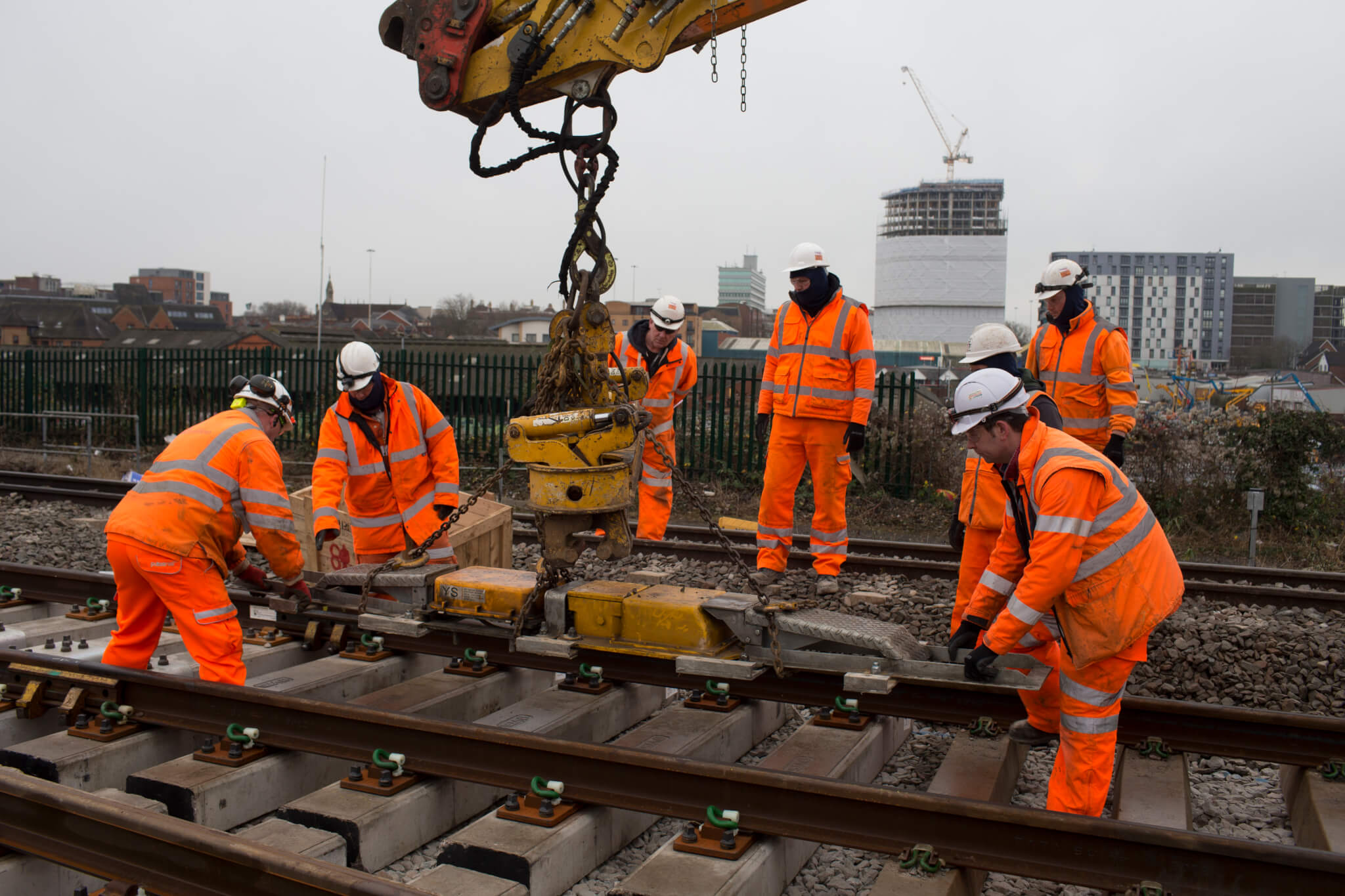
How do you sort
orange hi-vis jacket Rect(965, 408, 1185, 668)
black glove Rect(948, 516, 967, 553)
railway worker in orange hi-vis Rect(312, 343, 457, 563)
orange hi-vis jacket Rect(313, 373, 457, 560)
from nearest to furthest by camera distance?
orange hi-vis jacket Rect(965, 408, 1185, 668)
railway worker in orange hi-vis Rect(312, 343, 457, 563)
orange hi-vis jacket Rect(313, 373, 457, 560)
black glove Rect(948, 516, 967, 553)

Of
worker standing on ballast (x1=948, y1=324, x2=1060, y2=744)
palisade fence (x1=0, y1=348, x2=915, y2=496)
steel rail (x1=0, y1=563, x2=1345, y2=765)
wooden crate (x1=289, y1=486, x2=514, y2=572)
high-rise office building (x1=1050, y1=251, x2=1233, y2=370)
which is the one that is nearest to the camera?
steel rail (x1=0, y1=563, x2=1345, y2=765)

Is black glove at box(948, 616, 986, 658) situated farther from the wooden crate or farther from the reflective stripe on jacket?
the wooden crate

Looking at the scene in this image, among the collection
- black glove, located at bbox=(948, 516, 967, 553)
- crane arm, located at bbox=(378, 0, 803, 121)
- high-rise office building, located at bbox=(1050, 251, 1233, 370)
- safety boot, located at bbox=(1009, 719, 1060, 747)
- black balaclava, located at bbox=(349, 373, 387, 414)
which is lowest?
safety boot, located at bbox=(1009, 719, 1060, 747)

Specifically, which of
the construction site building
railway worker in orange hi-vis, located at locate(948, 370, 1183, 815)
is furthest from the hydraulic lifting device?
the construction site building

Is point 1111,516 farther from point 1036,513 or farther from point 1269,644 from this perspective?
point 1269,644

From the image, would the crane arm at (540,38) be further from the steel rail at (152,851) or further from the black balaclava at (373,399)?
the steel rail at (152,851)

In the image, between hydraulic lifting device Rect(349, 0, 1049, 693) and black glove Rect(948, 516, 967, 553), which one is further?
black glove Rect(948, 516, 967, 553)

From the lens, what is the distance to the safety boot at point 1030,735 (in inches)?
170

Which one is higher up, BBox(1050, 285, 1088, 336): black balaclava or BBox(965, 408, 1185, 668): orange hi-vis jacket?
BBox(1050, 285, 1088, 336): black balaclava

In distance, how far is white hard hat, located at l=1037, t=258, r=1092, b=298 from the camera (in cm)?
663

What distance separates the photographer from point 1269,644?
5.55 metres

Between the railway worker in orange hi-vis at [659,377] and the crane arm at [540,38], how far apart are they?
3029 millimetres

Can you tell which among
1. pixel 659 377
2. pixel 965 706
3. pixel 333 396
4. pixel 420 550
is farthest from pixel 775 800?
pixel 333 396

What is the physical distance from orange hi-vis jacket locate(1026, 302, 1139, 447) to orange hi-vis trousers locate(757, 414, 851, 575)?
1.51 metres
